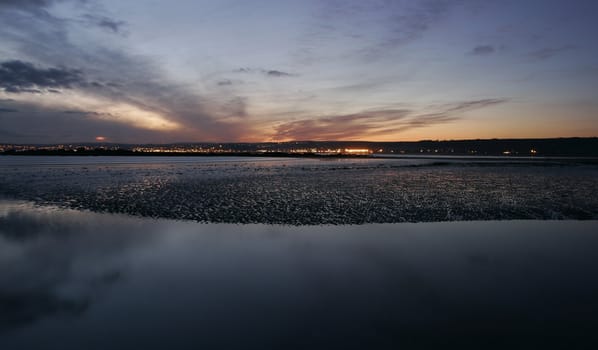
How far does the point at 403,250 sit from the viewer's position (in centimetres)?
1108

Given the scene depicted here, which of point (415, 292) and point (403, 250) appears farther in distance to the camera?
point (403, 250)

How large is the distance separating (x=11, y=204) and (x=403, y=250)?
23.4 metres

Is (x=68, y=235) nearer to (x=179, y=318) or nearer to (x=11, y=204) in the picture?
(x=179, y=318)

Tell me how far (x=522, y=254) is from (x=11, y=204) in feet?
88.5

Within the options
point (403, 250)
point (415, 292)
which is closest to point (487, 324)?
Answer: point (415, 292)

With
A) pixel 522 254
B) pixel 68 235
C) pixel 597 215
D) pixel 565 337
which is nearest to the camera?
pixel 565 337

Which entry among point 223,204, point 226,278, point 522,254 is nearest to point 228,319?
point 226,278

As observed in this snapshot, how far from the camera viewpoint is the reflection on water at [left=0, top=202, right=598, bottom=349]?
19.6 ft

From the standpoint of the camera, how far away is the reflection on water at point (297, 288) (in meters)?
5.97

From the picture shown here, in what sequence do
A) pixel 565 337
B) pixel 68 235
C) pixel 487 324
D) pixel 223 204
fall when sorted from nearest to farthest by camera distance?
pixel 565 337 → pixel 487 324 → pixel 68 235 → pixel 223 204

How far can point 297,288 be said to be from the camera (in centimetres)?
813

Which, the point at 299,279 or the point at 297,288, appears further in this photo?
the point at 299,279

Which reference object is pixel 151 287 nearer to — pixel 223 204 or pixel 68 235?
pixel 68 235

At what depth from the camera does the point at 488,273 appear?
8.98 metres
